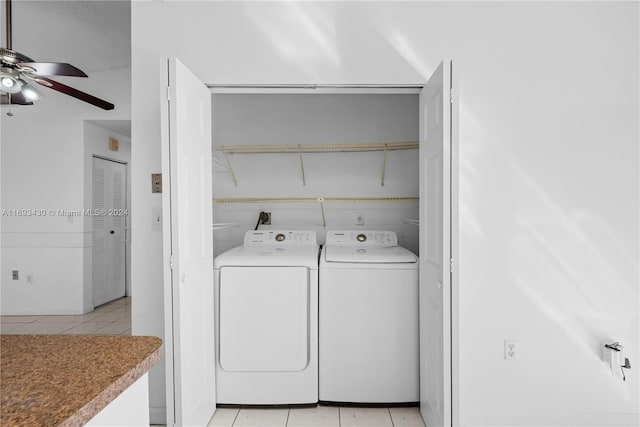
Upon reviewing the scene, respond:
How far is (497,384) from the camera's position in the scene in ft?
7.00

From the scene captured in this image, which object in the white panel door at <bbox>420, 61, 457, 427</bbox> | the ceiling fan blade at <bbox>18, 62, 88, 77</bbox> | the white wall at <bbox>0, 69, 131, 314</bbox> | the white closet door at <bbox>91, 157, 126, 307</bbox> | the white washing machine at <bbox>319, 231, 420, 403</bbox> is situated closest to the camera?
the white panel door at <bbox>420, 61, 457, 427</bbox>

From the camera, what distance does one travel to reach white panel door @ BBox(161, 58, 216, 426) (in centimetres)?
177

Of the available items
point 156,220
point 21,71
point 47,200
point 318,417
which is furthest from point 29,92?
point 47,200

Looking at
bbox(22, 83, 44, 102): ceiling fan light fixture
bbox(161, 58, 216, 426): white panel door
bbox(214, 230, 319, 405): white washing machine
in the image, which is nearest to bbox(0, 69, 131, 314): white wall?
bbox(22, 83, 44, 102): ceiling fan light fixture

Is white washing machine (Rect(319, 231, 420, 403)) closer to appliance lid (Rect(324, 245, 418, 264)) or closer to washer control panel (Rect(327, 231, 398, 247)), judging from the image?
appliance lid (Rect(324, 245, 418, 264))

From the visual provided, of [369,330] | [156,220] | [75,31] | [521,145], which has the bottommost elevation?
[369,330]

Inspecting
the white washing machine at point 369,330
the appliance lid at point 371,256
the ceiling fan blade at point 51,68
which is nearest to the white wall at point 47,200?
the ceiling fan blade at point 51,68

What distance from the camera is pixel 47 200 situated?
14.7 feet

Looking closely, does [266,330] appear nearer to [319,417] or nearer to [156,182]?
[319,417]

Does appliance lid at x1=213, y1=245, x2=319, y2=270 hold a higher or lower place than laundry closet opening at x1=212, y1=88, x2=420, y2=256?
lower

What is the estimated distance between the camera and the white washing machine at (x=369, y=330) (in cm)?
227

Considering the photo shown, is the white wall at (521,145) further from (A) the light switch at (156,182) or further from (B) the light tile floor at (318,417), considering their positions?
(A) the light switch at (156,182)

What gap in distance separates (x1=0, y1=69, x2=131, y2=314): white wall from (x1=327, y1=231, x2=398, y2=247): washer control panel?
3172mm

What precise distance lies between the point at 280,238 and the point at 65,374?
87.8 inches
